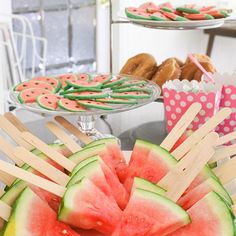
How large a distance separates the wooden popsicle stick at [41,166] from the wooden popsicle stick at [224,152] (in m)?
0.17

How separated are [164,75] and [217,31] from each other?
2.61 m

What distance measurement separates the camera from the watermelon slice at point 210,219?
43cm

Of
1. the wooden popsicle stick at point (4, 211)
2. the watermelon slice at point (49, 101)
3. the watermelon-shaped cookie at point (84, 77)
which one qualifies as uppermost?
the wooden popsicle stick at point (4, 211)

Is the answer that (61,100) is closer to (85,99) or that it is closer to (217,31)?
(85,99)

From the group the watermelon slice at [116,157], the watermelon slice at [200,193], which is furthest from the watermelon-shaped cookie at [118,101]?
the watermelon slice at [200,193]

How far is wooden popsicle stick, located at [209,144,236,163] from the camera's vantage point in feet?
1.74

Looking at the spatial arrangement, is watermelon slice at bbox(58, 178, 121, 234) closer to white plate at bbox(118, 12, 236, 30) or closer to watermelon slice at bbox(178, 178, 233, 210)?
watermelon slice at bbox(178, 178, 233, 210)

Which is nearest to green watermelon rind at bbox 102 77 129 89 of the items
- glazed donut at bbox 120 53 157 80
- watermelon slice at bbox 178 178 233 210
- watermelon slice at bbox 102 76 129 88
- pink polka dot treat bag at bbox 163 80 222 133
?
watermelon slice at bbox 102 76 129 88

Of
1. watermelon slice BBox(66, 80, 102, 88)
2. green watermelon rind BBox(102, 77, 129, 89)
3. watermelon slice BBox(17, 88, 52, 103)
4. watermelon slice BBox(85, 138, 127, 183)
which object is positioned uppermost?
watermelon slice BBox(85, 138, 127, 183)

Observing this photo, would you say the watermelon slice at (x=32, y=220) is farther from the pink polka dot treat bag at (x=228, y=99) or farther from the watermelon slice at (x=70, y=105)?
the pink polka dot treat bag at (x=228, y=99)

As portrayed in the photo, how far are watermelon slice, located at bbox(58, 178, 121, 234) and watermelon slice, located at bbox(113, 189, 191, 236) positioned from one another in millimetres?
12

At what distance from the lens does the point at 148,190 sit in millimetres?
454

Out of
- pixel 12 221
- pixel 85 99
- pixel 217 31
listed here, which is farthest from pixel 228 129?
pixel 217 31

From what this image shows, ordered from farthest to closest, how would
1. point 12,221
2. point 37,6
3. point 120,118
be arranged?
point 37,6
point 120,118
point 12,221
